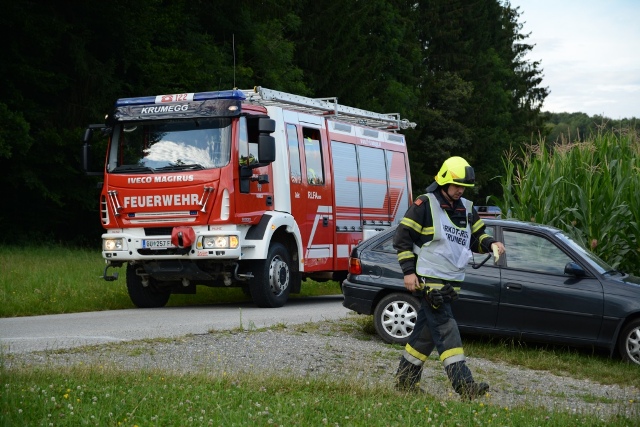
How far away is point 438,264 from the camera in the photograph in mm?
8461

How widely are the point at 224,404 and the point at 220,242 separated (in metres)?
7.58

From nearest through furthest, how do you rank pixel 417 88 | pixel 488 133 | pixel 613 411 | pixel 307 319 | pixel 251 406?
pixel 251 406
pixel 613 411
pixel 307 319
pixel 417 88
pixel 488 133

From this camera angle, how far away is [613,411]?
325 inches

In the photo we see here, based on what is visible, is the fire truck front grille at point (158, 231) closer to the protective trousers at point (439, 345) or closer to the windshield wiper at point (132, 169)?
the windshield wiper at point (132, 169)

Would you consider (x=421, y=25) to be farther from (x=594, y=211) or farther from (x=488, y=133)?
(x=594, y=211)

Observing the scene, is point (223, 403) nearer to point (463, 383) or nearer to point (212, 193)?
point (463, 383)

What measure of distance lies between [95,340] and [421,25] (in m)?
59.9

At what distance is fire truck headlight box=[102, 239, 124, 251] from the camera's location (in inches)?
590

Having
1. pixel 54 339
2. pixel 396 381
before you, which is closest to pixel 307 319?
pixel 54 339

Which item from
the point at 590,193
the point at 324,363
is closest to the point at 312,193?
the point at 590,193

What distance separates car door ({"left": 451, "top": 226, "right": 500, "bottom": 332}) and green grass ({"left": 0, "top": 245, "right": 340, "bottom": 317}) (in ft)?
21.2

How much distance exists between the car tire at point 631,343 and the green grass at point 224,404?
11.9ft

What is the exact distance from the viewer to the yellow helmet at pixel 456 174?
8.38 metres

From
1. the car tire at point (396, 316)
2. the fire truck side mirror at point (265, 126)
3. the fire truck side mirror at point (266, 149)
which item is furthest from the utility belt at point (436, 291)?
the fire truck side mirror at point (265, 126)
